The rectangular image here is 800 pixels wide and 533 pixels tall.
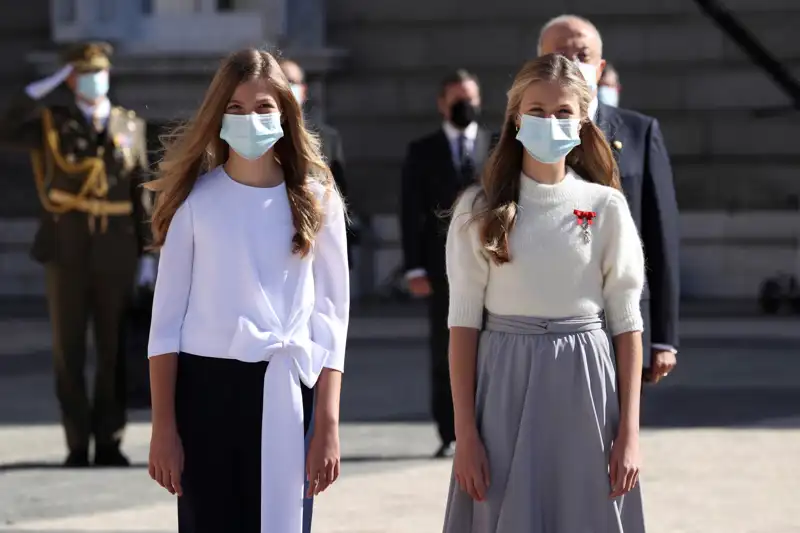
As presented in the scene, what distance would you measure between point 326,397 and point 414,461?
161 inches

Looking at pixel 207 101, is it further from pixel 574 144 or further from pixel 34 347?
pixel 34 347

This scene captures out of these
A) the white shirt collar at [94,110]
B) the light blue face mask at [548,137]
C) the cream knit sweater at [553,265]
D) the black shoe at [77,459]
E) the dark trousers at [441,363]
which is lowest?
the black shoe at [77,459]

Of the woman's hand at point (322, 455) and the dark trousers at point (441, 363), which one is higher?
the woman's hand at point (322, 455)

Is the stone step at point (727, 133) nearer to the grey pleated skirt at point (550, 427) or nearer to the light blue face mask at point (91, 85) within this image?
the light blue face mask at point (91, 85)

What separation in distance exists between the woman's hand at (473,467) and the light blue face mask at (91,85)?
453 centimetres

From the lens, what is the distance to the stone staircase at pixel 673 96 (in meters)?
16.7

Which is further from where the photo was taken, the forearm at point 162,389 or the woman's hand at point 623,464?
the woman's hand at point 623,464

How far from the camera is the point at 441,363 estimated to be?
8750 mm

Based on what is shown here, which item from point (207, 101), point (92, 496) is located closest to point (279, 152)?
point (207, 101)

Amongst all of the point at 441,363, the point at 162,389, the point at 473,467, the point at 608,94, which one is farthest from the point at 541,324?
the point at 441,363

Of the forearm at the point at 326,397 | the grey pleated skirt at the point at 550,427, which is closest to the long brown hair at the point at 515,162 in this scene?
the grey pleated skirt at the point at 550,427

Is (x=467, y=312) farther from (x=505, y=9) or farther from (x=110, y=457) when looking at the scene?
(x=505, y=9)

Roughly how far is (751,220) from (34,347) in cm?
617

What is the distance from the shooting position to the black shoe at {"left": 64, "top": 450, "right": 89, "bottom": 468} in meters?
8.58
